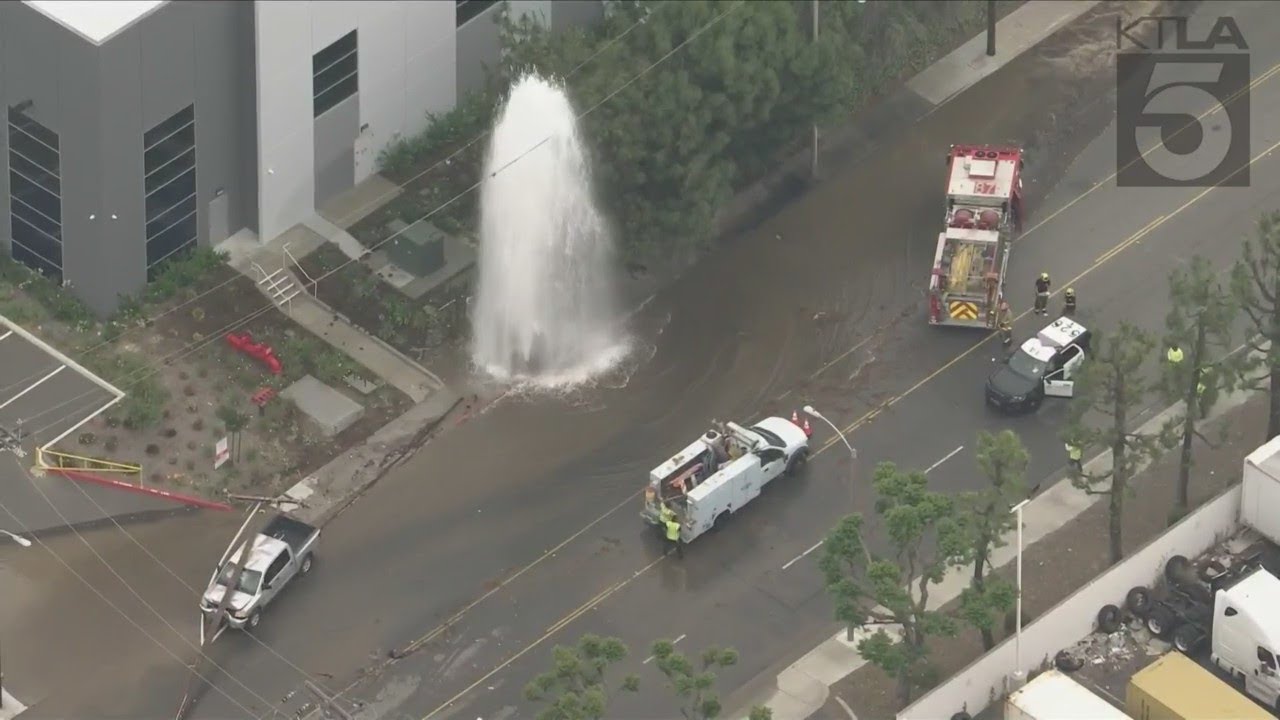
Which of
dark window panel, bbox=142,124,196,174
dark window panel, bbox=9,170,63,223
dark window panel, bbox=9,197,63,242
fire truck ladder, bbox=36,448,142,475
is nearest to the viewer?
fire truck ladder, bbox=36,448,142,475

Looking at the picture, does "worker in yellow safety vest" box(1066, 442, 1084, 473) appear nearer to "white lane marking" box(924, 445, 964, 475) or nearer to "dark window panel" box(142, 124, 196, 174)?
"white lane marking" box(924, 445, 964, 475)

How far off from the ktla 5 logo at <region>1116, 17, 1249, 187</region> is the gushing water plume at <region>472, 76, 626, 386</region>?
18.1 meters

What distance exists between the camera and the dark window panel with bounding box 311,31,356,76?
89312mm

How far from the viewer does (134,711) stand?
76.5 m

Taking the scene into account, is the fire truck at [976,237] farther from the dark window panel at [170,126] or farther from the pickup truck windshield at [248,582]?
the dark window panel at [170,126]

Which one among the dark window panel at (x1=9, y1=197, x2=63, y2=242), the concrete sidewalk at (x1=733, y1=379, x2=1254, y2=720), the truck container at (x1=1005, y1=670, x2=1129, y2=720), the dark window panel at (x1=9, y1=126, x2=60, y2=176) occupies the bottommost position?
the concrete sidewalk at (x1=733, y1=379, x2=1254, y2=720)

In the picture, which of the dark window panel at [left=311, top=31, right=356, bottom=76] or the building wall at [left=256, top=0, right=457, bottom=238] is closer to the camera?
the building wall at [left=256, top=0, right=457, bottom=238]

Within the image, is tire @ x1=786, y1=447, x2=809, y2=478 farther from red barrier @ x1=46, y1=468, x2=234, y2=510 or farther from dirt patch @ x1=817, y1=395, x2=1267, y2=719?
red barrier @ x1=46, y1=468, x2=234, y2=510

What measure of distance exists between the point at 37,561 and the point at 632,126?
69.5ft

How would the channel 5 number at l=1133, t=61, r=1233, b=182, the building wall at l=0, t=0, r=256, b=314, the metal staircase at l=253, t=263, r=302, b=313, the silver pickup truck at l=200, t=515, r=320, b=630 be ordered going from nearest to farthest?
the silver pickup truck at l=200, t=515, r=320, b=630, the building wall at l=0, t=0, r=256, b=314, the metal staircase at l=253, t=263, r=302, b=313, the channel 5 number at l=1133, t=61, r=1233, b=182

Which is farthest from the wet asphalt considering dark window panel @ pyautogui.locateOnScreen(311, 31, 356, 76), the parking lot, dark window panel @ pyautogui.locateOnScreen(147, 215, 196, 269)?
dark window panel @ pyautogui.locateOnScreen(311, 31, 356, 76)

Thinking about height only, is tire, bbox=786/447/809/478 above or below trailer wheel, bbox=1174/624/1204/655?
above

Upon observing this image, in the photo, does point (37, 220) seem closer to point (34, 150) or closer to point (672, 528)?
point (34, 150)

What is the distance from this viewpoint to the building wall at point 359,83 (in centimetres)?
8781
